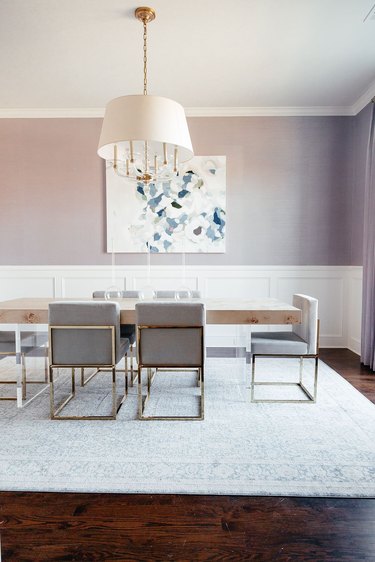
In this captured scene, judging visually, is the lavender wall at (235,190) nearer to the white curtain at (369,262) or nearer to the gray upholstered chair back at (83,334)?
the white curtain at (369,262)

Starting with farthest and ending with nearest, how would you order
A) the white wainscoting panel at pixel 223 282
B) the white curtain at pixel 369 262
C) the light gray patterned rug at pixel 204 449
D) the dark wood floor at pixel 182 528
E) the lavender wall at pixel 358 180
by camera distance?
the white wainscoting panel at pixel 223 282 → the lavender wall at pixel 358 180 → the white curtain at pixel 369 262 → the light gray patterned rug at pixel 204 449 → the dark wood floor at pixel 182 528

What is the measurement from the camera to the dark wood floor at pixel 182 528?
4.17 feet

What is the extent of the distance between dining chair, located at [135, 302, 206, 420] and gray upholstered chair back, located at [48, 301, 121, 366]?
190 millimetres

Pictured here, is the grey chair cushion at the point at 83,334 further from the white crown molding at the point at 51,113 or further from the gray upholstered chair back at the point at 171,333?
the white crown molding at the point at 51,113

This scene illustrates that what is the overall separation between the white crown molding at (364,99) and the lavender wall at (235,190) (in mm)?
136

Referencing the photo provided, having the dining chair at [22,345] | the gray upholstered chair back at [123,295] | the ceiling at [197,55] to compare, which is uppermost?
the ceiling at [197,55]

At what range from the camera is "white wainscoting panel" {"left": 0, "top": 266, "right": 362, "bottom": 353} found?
4.36 meters

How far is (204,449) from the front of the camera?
1936 millimetres

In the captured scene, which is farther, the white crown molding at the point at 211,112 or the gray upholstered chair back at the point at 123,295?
the white crown molding at the point at 211,112

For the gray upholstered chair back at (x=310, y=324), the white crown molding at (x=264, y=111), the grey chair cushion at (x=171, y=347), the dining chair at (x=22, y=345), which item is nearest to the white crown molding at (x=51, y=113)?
the white crown molding at (x=264, y=111)

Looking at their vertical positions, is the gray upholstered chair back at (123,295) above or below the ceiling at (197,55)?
below

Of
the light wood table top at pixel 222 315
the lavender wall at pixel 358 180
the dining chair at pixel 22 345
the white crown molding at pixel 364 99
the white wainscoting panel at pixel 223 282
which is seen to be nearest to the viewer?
the light wood table top at pixel 222 315

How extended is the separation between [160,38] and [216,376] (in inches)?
111

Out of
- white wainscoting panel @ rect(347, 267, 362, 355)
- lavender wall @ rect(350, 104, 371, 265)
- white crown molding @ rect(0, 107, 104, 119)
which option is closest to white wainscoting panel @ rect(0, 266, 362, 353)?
white wainscoting panel @ rect(347, 267, 362, 355)
